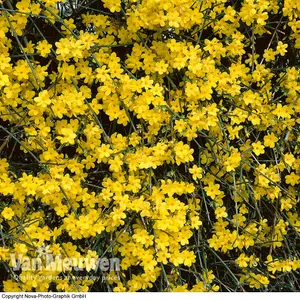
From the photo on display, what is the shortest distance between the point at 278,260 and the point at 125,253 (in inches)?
22.8

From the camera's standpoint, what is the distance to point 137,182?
72.8 inches

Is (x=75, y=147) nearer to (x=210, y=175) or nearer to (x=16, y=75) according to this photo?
(x=16, y=75)

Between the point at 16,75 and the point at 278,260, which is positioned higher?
the point at 16,75

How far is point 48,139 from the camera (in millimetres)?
1846

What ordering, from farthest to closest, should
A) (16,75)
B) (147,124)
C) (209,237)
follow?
(209,237), (147,124), (16,75)

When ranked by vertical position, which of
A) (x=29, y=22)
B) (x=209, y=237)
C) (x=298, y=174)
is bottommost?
(x=209, y=237)

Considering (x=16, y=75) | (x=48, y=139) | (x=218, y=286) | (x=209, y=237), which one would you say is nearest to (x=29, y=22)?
(x=16, y=75)

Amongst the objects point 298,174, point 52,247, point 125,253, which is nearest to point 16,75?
point 52,247

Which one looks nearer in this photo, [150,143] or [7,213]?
[7,213]

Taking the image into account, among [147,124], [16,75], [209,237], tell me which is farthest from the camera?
[209,237]

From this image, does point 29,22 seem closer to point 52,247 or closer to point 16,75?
point 16,75

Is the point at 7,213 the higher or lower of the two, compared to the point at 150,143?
lower

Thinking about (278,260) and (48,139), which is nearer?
(48,139)

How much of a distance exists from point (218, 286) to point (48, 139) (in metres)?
0.79
